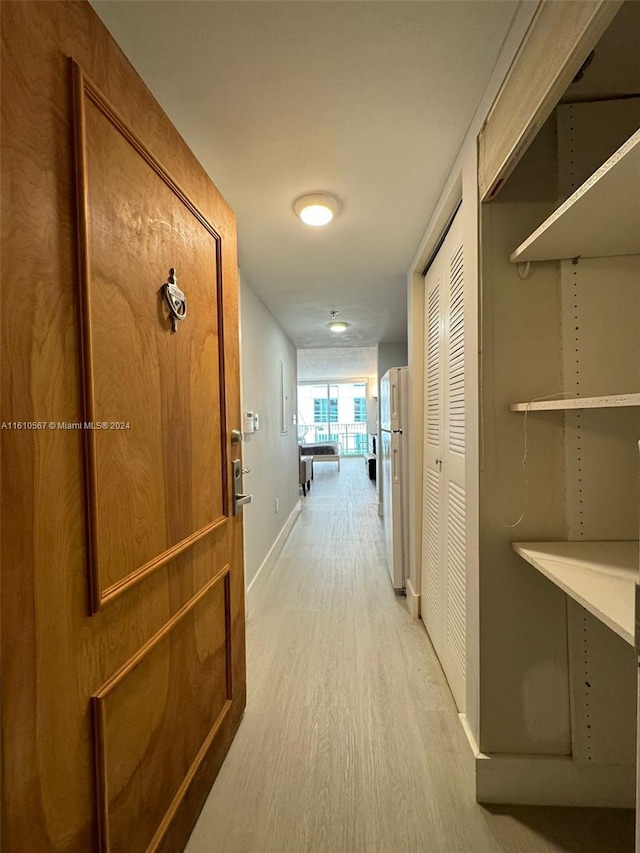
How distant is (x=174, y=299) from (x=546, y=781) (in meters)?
1.90

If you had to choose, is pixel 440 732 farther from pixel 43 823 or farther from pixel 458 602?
pixel 43 823

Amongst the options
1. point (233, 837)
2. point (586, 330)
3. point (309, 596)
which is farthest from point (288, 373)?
point (233, 837)

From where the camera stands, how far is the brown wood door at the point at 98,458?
0.66 meters

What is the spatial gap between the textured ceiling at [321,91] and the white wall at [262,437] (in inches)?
36.8

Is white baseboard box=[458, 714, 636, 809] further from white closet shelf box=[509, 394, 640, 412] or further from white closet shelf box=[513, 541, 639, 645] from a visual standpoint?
white closet shelf box=[509, 394, 640, 412]

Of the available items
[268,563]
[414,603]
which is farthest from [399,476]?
[268,563]

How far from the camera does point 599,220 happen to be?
94 centimetres

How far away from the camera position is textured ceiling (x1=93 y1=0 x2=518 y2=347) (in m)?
0.93

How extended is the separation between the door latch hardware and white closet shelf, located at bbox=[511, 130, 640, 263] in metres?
1.01

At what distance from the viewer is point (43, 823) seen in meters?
0.70

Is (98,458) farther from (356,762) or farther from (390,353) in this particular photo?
(390,353)

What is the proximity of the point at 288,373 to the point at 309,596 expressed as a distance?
2621 mm

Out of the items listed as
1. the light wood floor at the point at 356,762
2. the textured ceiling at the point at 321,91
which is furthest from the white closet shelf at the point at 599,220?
the light wood floor at the point at 356,762

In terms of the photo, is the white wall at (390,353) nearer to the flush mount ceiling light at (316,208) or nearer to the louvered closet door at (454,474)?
the louvered closet door at (454,474)
